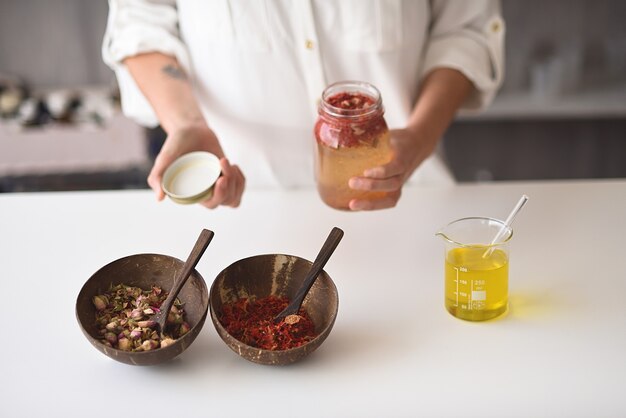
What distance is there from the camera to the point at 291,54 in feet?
5.62

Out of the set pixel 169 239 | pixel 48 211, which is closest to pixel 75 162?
pixel 48 211

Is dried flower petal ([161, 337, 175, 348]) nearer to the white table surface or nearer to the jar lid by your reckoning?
the white table surface

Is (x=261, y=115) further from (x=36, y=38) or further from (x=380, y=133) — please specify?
(x=36, y=38)

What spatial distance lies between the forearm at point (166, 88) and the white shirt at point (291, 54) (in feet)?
0.09

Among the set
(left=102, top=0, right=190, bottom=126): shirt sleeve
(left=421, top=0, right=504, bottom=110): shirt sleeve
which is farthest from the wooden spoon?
(left=421, top=0, right=504, bottom=110): shirt sleeve

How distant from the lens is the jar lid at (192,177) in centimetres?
137

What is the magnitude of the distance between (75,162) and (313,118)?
147 centimetres

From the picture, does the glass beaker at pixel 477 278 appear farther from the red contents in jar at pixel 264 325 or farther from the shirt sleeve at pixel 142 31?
the shirt sleeve at pixel 142 31

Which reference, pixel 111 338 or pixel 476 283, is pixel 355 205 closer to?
pixel 476 283

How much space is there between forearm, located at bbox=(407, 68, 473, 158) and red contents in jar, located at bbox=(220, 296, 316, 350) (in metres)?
0.53

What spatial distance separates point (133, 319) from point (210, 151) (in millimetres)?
493

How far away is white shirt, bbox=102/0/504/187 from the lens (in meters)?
1.68

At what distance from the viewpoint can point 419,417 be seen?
3.47 ft

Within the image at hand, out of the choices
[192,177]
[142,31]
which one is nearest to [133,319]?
[192,177]
